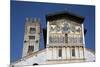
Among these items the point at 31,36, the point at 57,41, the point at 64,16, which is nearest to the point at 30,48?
the point at 31,36

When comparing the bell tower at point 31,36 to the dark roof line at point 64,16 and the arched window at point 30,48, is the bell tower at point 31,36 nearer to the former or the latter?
the arched window at point 30,48

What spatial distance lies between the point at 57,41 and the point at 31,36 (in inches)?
10.3

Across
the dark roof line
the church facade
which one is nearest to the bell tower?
the church facade

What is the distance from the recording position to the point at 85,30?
7.40 ft

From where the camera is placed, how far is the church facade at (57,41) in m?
2.10

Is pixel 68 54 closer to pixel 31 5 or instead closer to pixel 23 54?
pixel 23 54

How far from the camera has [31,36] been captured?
2.11 m

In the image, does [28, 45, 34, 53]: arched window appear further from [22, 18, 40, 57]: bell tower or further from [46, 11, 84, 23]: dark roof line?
[46, 11, 84, 23]: dark roof line

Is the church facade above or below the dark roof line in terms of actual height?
below

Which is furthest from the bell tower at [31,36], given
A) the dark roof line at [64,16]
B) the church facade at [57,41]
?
the dark roof line at [64,16]

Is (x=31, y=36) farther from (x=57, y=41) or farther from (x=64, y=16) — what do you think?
(x=64, y=16)

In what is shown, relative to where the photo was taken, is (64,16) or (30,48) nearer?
(30,48)

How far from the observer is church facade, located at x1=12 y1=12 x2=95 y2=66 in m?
2.10
